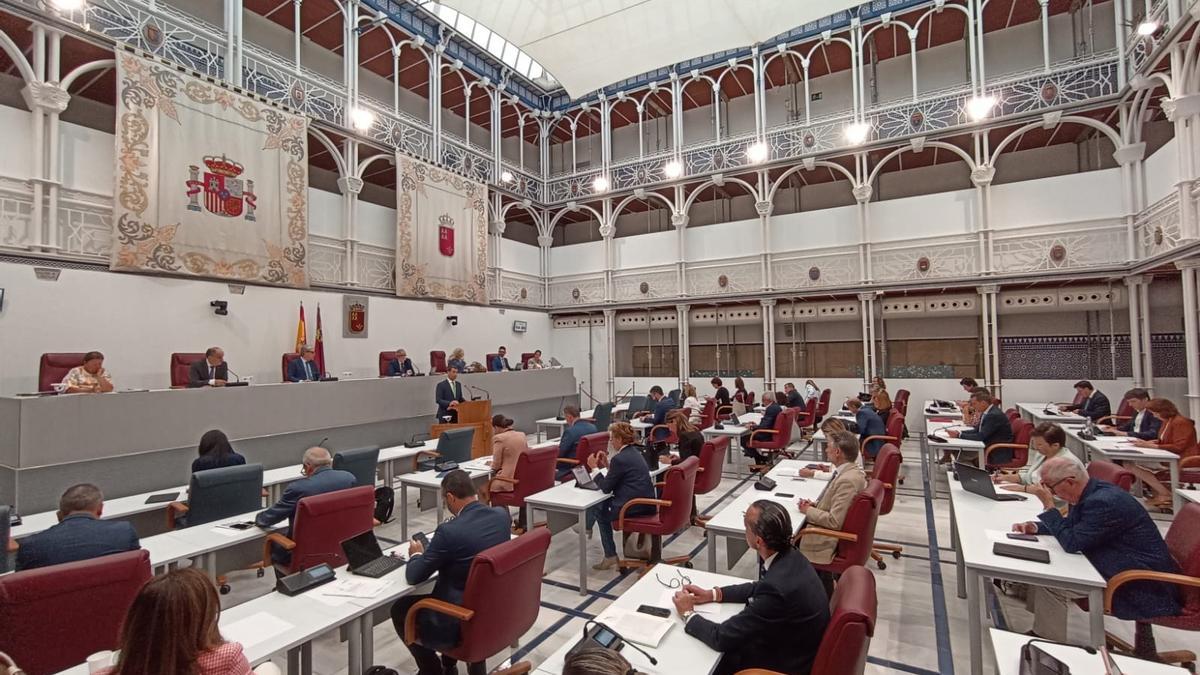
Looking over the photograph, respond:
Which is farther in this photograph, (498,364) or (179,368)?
(498,364)

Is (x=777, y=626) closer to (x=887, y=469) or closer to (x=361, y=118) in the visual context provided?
(x=887, y=469)

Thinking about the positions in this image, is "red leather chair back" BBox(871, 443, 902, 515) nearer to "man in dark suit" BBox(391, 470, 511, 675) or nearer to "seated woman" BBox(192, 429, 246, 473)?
"man in dark suit" BBox(391, 470, 511, 675)

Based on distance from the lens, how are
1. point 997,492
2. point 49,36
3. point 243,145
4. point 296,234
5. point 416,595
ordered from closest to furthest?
point 416,595 → point 997,492 → point 49,36 → point 243,145 → point 296,234

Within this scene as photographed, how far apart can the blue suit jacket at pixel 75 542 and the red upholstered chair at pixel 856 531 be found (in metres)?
4.54

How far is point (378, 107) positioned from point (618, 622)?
13774 mm

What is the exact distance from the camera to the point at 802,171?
51.2ft

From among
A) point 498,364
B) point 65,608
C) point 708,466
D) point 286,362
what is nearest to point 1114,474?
point 708,466

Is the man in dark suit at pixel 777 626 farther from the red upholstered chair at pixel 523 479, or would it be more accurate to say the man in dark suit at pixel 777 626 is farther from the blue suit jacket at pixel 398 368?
Result: the blue suit jacket at pixel 398 368

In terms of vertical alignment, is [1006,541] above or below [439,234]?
below

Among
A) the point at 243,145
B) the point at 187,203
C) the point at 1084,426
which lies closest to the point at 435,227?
the point at 243,145

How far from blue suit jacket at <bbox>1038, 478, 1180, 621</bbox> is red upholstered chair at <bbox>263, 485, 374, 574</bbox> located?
486 centimetres

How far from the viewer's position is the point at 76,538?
3.18m

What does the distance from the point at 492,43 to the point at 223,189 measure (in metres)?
9.57

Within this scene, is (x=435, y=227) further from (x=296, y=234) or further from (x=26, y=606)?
(x=26, y=606)
